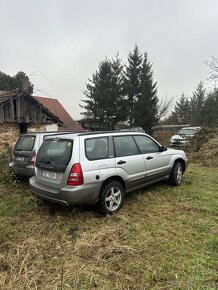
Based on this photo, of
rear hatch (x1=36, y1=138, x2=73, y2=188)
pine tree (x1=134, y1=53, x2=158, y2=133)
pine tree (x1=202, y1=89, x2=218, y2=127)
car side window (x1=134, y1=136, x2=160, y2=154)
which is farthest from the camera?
pine tree (x1=134, y1=53, x2=158, y2=133)

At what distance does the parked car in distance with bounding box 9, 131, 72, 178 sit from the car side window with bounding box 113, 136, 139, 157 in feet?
8.70

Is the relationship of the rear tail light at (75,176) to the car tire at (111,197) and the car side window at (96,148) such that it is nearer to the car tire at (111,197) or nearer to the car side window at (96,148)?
the car side window at (96,148)

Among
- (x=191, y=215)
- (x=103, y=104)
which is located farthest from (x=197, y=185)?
(x=103, y=104)

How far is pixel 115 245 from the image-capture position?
3.65m

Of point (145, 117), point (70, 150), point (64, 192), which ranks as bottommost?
point (64, 192)

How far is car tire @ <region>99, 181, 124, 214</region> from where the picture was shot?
4.63m

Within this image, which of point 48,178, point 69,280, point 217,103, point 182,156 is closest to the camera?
point 69,280

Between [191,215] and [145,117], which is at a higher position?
[145,117]

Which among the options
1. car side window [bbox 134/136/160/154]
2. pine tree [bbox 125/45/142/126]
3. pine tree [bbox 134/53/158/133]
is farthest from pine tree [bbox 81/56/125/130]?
car side window [bbox 134/136/160/154]

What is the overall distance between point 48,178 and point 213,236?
3137 mm

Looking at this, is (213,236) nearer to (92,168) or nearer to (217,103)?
(92,168)

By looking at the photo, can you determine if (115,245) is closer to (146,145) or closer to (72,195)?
(72,195)

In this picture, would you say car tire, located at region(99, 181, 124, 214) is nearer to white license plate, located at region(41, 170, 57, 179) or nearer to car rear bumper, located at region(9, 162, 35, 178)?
white license plate, located at region(41, 170, 57, 179)

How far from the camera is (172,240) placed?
3799 mm
